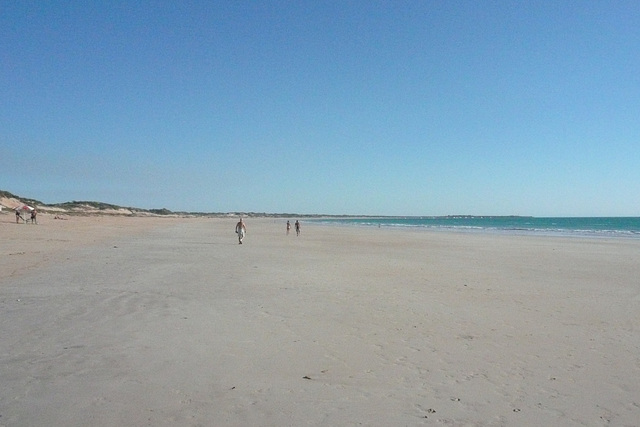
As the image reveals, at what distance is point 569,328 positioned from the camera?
798 centimetres

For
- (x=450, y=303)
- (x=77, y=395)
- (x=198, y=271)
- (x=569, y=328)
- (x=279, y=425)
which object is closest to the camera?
(x=279, y=425)

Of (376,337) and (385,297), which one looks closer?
(376,337)

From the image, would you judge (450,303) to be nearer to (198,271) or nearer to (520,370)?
(520,370)

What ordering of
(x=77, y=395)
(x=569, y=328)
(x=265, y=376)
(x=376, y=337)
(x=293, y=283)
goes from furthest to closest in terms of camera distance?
1. (x=293, y=283)
2. (x=569, y=328)
3. (x=376, y=337)
4. (x=265, y=376)
5. (x=77, y=395)

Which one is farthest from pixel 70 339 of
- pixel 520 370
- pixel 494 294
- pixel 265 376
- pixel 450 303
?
pixel 494 294

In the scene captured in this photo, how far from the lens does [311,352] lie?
639cm

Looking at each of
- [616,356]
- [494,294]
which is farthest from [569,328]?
[494,294]

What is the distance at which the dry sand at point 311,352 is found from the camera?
4586 mm

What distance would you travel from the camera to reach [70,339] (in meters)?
6.61

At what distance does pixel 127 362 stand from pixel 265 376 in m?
1.77

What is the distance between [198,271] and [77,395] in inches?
376

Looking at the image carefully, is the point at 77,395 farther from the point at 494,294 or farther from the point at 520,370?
the point at 494,294

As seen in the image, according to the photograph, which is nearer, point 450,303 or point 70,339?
point 70,339

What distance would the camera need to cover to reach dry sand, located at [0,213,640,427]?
4586mm
